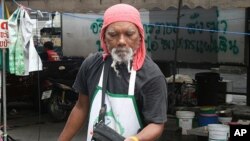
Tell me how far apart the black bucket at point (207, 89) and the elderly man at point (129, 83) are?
6032mm

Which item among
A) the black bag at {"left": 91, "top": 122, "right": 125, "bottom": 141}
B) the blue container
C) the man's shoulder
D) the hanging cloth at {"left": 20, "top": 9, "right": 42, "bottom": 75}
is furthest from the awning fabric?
the black bag at {"left": 91, "top": 122, "right": 125, "bottom": 141}

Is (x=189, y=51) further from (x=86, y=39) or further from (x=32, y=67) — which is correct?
(x=32, y=67)

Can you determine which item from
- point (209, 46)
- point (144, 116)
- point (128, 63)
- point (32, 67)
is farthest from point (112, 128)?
point (209, 46)

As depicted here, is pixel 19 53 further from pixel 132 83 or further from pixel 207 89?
pixel 132 83

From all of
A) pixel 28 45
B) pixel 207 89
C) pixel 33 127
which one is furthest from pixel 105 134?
pixel 33 127

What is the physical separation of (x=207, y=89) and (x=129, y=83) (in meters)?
6.19

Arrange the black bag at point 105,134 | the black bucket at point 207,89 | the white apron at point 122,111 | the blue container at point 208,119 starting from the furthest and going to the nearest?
the black bucket at point 207,89 < the blue container at point 208,119 < the white apron at point 122,111 < the black bag at point 105,134

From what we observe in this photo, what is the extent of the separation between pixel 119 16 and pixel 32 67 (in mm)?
4052

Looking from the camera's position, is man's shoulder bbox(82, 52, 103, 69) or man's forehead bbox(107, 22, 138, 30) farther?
man's shoulder bbox(82, 52, 103, 69)

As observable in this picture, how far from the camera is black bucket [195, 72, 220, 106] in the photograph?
809cm

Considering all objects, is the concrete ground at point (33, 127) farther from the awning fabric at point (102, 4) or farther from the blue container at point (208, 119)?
the awning fabric at point (102, 4)

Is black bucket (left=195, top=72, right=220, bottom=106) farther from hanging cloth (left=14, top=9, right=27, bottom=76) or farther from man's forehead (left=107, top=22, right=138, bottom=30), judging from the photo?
man's forehead (left=107, top=22, right=138, bottom=30)

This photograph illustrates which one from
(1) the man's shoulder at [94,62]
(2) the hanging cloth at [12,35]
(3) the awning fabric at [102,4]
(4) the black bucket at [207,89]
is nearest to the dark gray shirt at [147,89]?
(1) the man's shoulder at [94,62]

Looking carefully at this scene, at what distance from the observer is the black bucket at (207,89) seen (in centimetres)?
809
